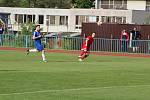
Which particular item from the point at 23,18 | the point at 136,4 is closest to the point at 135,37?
the point at 136,4

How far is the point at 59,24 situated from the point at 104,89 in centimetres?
6408

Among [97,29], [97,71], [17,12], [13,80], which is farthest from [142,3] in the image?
[13,80]

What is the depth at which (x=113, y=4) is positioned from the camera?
3187 inches

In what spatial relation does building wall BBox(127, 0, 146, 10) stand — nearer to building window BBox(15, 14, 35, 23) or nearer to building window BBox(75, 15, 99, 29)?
building window BBox(75, 15, 99, 29)

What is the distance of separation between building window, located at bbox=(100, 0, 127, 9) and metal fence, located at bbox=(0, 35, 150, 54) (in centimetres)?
3238

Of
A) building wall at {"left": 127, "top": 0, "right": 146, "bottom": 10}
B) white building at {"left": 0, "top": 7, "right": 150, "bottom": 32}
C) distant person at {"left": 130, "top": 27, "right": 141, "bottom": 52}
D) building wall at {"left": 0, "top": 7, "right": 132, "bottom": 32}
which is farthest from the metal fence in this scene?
building wall at {"left": 127, "top": 0, "right": 146, "bottom": 10}

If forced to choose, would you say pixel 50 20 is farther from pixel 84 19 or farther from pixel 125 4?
pixel 125 4

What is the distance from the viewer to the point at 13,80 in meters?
19.7

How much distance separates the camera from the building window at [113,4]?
79.6 meters

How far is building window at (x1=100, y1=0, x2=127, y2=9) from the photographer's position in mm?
79569

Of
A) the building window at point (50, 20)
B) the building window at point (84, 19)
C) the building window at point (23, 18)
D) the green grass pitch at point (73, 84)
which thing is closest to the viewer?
the green grass pitch at point (73, 84)

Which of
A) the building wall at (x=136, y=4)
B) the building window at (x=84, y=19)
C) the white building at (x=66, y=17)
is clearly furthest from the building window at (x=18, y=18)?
the building wall at (x=136, y=4)

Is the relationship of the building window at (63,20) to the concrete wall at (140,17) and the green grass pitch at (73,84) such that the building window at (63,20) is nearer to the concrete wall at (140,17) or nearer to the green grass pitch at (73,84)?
the concrete wall at (140,17)

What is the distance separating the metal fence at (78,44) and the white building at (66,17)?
21.2m
